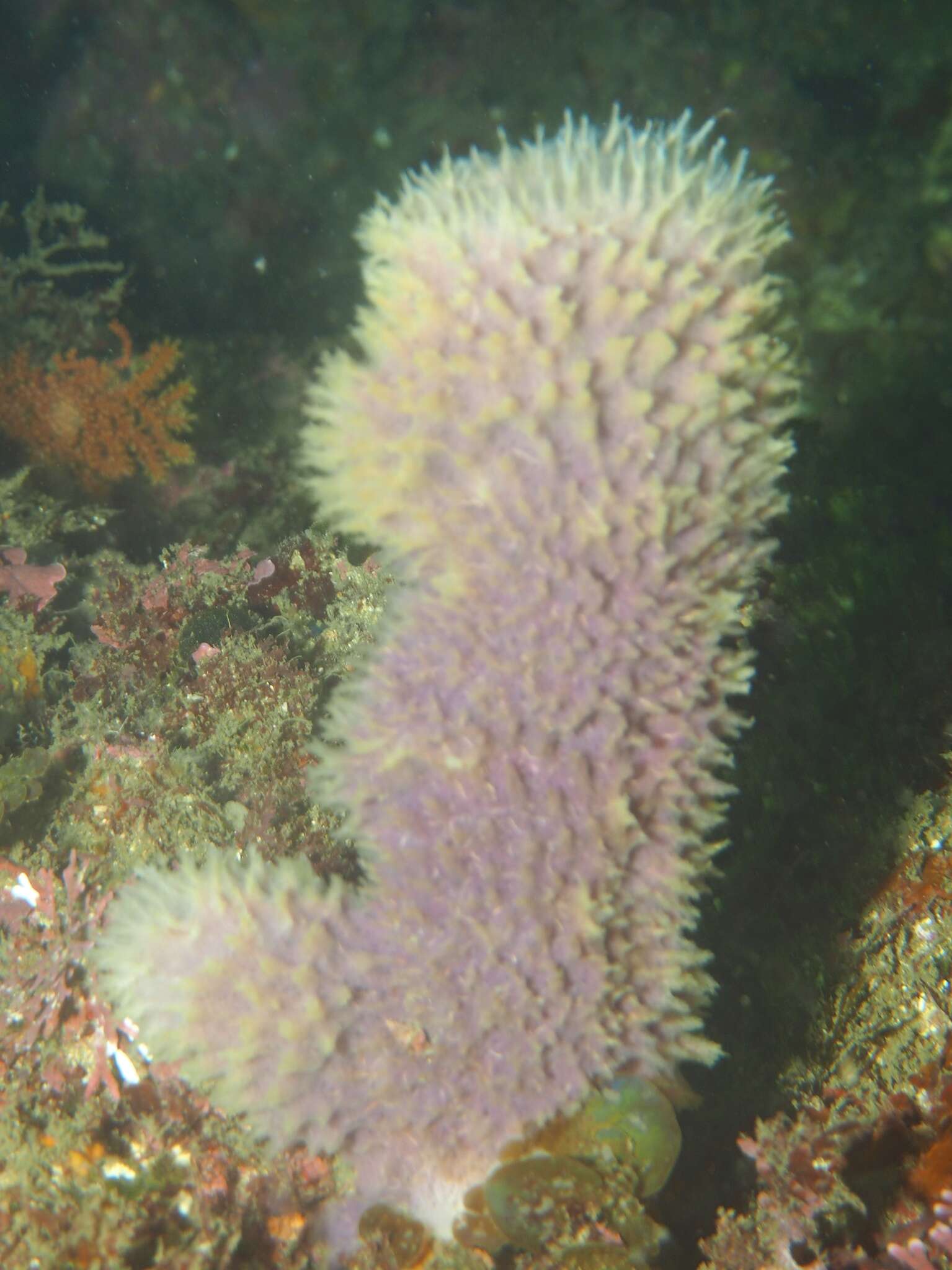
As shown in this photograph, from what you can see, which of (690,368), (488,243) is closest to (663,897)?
(690,368)

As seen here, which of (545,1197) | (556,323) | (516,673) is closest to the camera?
(556,323)

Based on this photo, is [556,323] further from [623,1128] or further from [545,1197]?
[545,1197]

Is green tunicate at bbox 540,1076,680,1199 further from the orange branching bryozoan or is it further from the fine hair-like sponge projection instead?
the orange branching bryozoan

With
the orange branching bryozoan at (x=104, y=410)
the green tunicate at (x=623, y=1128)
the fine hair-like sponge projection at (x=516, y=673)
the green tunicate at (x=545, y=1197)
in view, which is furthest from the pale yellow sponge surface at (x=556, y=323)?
the orange branching bryozoan at (x=104, y=410)

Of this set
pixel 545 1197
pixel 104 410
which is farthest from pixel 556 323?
pixel 104 410

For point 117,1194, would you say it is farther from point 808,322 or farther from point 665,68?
point 665,68
